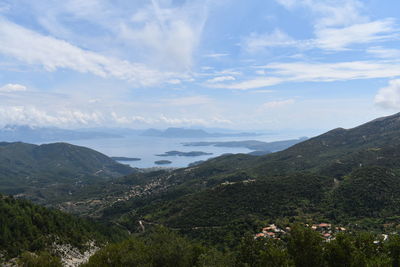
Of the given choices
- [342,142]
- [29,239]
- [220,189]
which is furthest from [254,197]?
[342,142]

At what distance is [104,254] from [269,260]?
20019 mm

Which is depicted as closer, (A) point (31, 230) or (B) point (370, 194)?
(A) point (31, 230)

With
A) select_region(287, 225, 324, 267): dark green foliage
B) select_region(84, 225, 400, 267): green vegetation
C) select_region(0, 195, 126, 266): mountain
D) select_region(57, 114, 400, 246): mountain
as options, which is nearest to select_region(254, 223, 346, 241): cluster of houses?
select_region(57, 114, 400, 246): mountain

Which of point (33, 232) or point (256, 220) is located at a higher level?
point (33, 232)

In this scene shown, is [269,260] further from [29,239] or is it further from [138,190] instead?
[138,190]

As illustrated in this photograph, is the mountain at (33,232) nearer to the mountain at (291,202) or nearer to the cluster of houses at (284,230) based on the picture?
the mountain at (291,202)

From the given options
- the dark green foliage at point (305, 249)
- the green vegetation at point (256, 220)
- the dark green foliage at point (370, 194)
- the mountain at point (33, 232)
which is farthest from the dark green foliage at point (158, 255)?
the dark green foliage at point (370, 194)

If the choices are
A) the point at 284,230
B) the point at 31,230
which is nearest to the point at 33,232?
the point at 31,230

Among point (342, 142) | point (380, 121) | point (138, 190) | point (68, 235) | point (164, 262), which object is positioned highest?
point (380, 121)

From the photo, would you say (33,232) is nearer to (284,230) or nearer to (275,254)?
(275,254)

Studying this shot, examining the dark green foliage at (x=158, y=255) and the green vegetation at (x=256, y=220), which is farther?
the green vegetation at (x=256, y=220)

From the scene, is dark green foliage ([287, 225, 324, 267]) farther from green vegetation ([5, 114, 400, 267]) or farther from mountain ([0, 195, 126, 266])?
mountain ([0, 195, 126, 266])

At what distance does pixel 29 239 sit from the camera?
133 ft

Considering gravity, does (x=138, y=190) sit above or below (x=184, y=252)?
below
